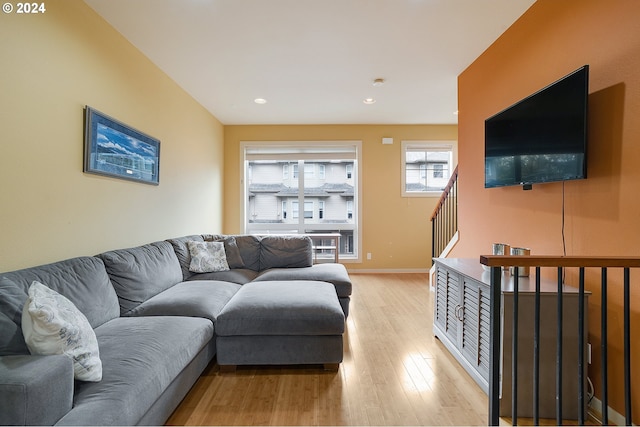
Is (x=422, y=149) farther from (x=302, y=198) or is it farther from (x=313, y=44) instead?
(x=313, y=44)

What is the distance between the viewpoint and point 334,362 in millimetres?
2109

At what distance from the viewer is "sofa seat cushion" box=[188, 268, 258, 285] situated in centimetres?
299

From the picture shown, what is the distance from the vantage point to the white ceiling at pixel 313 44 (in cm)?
223

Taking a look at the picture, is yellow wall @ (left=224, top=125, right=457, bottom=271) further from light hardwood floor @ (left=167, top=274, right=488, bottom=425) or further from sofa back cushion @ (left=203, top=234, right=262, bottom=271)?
light hardwood floor @ (left=167, top=274, right=488, bottom=425)

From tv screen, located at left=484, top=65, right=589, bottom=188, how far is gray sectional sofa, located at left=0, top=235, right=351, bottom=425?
164cm

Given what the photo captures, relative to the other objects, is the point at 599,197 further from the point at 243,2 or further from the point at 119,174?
the point at 119,174

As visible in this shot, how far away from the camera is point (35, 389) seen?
1017 millimetres

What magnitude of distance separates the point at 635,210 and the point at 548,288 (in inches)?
23.0

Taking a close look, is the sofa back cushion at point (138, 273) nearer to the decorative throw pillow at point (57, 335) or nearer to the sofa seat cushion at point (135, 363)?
the sofa seat cushion at point (135, 363)

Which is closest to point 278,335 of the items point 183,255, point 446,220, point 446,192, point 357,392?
point 357,392

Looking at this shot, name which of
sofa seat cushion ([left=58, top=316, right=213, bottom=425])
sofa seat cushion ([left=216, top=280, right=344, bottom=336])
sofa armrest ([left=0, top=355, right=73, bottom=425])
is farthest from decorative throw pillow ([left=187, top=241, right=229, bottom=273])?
sofa armrest ([left=0, top=355, right=73, bottom=425])

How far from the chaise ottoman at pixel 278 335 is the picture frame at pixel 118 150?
145 centimetres

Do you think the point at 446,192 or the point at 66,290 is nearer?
the point at 66,290

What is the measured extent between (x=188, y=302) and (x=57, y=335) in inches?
37.5
